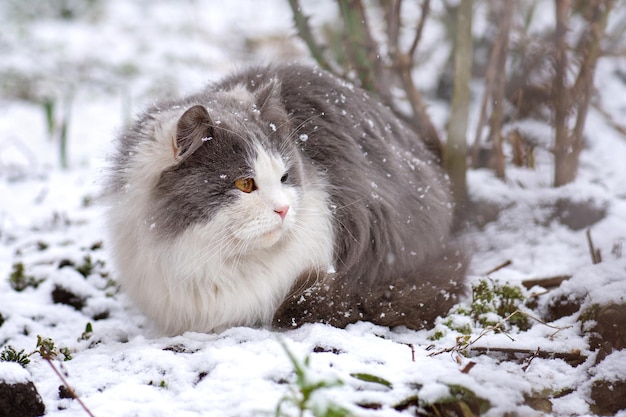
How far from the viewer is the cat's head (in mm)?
2348

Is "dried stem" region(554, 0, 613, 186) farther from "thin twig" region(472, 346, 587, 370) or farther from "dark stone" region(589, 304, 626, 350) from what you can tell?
"thin twig" region(472, 346, 587, 370)

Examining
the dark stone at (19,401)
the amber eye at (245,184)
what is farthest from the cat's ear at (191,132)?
the dark stone at (19,401)

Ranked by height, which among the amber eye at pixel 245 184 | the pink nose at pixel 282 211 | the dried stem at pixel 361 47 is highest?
the dried stem at pixel 361 47

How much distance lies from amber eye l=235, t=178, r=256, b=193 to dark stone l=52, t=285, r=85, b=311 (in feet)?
4.34

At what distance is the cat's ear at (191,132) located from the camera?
2.31 m

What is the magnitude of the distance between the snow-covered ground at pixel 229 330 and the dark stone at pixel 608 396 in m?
0.03

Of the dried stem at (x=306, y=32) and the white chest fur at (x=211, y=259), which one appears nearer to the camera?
the white chest fur at (x=211, y=259)

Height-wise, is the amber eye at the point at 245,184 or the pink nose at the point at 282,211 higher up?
the amber eye at the point at 245,184

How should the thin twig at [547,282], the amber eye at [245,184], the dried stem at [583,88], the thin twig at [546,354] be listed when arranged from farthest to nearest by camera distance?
1. the dried stem at [583,88]
2. the thin twig at [547,282]
3. the amber eye at [245,184]
4. the thin twig at [546,354]

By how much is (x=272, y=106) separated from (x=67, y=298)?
148cm

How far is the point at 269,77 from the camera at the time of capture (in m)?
2.96

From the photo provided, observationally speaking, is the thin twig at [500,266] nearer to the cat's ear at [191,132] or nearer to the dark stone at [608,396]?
the dark stone at [608,396]

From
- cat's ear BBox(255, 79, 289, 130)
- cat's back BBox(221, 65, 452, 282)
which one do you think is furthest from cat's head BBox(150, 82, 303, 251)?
cat's back BBox(221, 65, 452, 282)

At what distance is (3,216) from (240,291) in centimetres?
252
